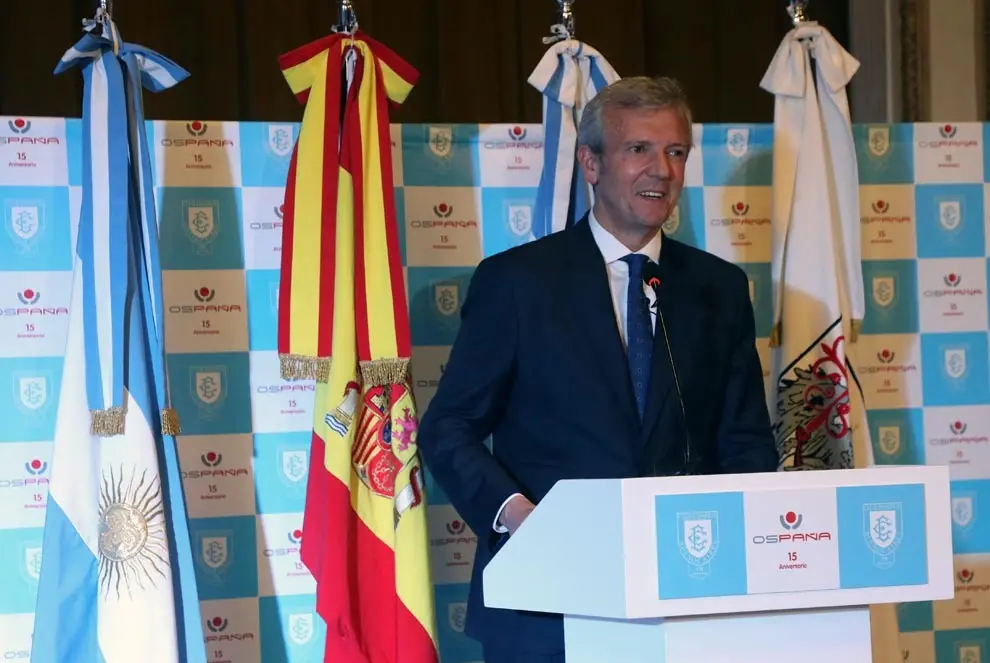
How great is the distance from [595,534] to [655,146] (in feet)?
3.37

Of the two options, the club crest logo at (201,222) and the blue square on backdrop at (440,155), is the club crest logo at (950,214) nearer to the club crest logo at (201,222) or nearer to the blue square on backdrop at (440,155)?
the blue square on backdrop at (440,155)

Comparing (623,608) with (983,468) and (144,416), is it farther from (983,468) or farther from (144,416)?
(983,468)

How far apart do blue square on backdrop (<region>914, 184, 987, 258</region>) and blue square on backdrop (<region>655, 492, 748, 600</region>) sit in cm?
228

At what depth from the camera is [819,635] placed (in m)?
1.88

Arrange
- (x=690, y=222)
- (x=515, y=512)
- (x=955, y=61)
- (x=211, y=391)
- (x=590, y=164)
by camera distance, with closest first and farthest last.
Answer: (x=515, y=512), (x=590, y=164), (x=211, y=391), (x=690, y=222), (x=955, y=61)

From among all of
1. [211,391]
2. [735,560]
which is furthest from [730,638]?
[211,391]

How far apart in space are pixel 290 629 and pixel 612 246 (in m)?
1.42

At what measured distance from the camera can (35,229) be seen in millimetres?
3230

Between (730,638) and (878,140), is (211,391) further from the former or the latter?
(878,140)

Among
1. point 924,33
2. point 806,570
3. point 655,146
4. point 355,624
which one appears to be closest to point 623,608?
point 806,570

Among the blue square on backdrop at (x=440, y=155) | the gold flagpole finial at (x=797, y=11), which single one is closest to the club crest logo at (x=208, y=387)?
the blue square on backdrop at (x=440, y=155)

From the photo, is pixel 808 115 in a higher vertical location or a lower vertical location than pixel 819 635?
higher

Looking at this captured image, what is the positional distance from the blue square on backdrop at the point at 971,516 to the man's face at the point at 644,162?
1726 mm

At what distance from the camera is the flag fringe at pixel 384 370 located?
3.14m
